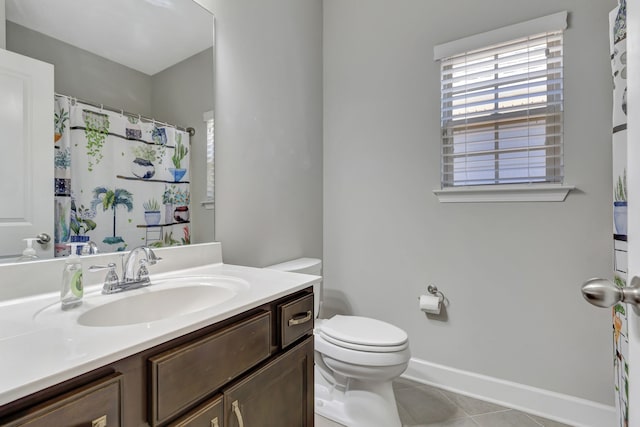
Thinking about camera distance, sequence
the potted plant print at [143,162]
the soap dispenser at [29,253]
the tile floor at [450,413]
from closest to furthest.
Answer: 1. the soap dispenser at [29,253]
2. the potted plant print at [143,162]
3. the tile floor at [450,413]

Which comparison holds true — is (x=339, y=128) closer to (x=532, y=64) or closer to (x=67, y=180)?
(x=532, y=64)

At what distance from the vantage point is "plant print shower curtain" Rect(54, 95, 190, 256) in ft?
3.24

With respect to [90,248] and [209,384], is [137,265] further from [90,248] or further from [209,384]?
[209,384]

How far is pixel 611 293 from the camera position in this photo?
47cm

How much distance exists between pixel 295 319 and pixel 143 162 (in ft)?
2.85

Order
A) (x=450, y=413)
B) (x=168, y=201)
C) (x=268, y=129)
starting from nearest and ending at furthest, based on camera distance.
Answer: (x=168, y=201), (x=450, y=413), (x=268, y=129)

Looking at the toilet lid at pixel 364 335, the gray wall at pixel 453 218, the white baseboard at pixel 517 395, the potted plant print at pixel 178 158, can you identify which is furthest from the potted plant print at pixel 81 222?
the white baseboard at pixel 517 395

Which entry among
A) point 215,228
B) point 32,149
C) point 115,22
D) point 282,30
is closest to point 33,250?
point 32,149

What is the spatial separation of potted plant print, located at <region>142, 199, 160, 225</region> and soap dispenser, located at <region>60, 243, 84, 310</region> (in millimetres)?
405

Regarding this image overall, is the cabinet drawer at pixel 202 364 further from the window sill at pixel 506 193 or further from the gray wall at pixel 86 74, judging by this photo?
the window sill at pixel 506 193

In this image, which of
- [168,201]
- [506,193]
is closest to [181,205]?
[168,201]

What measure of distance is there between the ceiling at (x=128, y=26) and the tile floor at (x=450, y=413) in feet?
6.18

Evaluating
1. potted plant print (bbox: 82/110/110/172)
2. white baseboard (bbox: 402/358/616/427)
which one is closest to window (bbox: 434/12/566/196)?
white baseboard (bbox: 402/358/616/427)

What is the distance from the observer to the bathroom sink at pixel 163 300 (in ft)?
2.83
